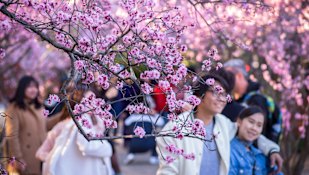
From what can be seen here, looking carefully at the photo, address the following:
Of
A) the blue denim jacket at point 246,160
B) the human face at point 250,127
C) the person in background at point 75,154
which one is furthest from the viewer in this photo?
the person in background at point 75,154

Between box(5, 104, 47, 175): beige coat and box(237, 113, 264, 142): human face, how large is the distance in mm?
2870

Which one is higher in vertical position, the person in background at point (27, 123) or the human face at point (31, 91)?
the human face at point (31, 91)

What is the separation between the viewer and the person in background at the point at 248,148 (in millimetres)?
5872

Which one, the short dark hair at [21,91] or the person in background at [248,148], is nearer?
the person in background at [248,148]

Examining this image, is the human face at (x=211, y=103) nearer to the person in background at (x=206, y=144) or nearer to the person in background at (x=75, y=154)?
the person in background at (x=206, y=144)

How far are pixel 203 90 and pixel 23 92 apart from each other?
3184mm

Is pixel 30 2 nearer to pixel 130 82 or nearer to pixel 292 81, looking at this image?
pixel 130 82

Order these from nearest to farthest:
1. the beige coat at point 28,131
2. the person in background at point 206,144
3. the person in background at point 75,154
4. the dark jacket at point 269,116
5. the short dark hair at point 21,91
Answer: the person in background at point 206,144, the person in background at point 75,154, the dark jacket at point 269,116, the beige coat at point 28,131, the short dark hair at point 21,91

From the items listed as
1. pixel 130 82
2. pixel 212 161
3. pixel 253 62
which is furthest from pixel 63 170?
pixel 253 62

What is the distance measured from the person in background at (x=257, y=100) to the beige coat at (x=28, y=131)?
2148mm

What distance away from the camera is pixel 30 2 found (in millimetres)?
4078

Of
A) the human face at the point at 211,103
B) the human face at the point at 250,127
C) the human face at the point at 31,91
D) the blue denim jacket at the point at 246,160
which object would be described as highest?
the human face at the point at 31,91

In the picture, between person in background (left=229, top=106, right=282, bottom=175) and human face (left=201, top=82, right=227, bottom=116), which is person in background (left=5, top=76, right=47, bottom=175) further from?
human face (left=201, top=82, right=227, bottom=116)

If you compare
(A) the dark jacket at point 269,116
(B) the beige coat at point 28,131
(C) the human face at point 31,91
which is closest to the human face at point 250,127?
(A) the dark jacket at point 269,116
